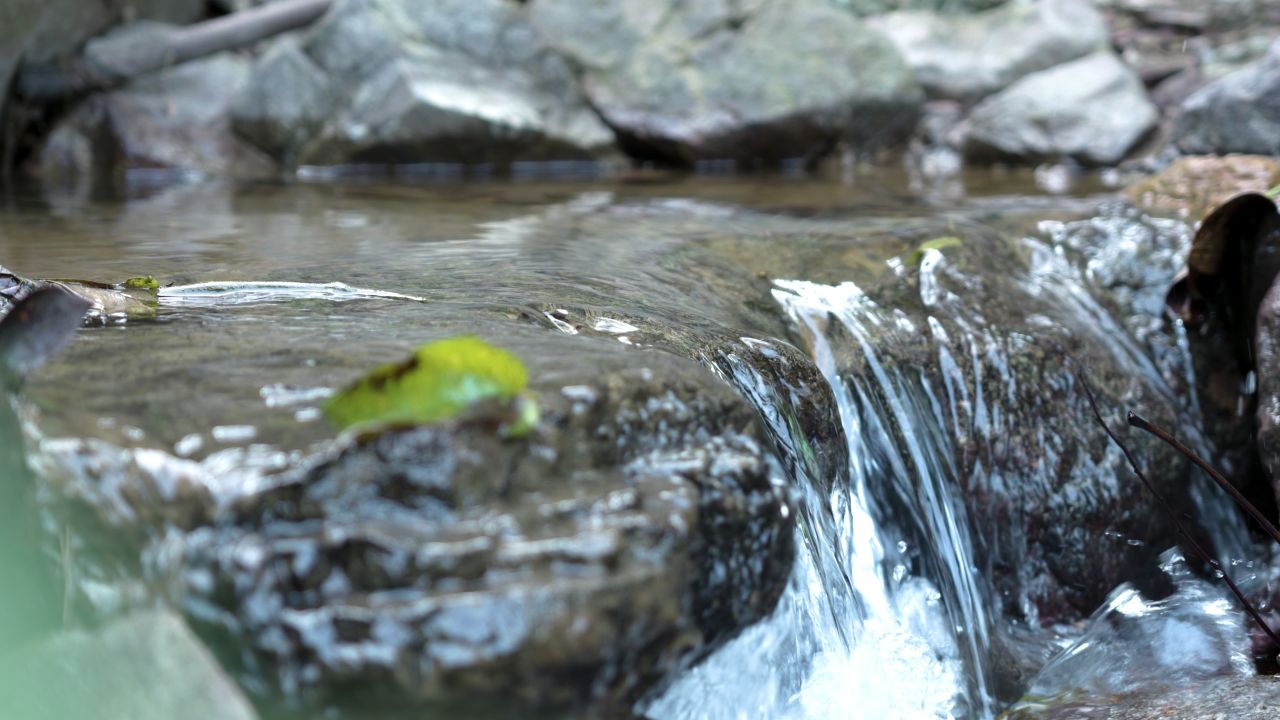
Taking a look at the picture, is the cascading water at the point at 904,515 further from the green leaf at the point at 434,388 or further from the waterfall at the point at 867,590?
the green leaf at the point at 434,388

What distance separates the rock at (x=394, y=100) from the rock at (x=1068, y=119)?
10.1ft

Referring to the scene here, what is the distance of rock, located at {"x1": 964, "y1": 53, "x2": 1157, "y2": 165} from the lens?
311 inches

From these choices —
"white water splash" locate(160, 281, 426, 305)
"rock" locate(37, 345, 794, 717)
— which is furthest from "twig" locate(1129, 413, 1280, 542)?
"white water splash" locate(160, 281, 426, 305)

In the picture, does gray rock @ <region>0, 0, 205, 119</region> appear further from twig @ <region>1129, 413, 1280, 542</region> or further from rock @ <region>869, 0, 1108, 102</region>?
twig @ <region>1129, 413, 1280, 542</region>

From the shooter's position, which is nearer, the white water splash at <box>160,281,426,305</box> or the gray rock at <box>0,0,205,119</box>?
the white water splash at <box>160,281,426,305</box>

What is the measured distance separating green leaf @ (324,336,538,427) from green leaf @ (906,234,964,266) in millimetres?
2162

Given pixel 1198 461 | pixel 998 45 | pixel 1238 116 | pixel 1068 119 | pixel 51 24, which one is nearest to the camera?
pixel 1198 461

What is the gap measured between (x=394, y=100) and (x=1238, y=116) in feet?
16.8

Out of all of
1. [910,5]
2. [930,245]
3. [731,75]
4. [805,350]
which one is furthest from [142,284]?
[910,5]

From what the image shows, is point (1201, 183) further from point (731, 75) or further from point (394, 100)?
point (394, 100)

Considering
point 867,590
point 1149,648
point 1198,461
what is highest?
point 1198,461

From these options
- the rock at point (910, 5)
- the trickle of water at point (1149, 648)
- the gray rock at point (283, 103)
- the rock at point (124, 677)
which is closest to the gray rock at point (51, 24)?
the gray rock at point (283, 103)

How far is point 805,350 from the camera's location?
106 inches

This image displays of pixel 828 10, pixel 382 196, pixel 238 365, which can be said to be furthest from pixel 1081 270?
pixel 828 10
